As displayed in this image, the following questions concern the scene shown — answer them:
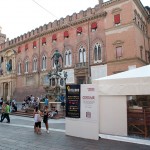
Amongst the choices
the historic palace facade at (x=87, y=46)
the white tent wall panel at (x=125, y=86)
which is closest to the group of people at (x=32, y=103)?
the historic palace facade at (x=87, y=46)

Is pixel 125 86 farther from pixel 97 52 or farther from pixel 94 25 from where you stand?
pixel 94 25

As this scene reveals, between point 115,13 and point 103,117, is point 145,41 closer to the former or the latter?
point 115,13

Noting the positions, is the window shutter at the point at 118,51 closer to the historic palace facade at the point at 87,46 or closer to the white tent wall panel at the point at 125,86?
the historic palace facade at the point at 87,46

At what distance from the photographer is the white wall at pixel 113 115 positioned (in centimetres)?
827

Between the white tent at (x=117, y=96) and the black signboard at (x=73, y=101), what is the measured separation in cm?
97

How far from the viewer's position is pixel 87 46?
94.9 ft

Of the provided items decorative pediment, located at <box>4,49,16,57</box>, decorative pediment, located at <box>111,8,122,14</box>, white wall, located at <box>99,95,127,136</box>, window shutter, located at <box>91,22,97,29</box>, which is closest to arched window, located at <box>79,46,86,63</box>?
window shutter, located at <box>91,22,97,29</box>

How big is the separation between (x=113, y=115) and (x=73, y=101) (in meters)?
1.88

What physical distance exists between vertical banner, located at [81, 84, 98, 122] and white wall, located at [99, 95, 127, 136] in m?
0.29

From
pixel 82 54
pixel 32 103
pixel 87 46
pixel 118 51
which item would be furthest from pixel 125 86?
pixel 82 54

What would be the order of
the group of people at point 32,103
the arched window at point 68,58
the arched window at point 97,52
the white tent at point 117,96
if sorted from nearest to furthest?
the white tent at point 117,96, the group of people at point 32,103, the arched window at point 97,52, the arched window at point 68,58

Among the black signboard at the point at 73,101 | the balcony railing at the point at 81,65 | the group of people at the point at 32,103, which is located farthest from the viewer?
the balcony railing at the point at 81,65

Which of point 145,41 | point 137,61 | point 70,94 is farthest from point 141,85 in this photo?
point 145,41

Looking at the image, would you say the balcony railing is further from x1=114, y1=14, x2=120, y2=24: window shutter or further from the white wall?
the white wall
